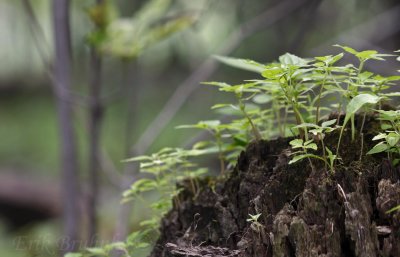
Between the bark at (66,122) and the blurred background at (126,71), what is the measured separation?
0.25 ft

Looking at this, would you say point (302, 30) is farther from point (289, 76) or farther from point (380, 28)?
point (289, 76)

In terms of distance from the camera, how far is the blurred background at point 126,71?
7.26 ft

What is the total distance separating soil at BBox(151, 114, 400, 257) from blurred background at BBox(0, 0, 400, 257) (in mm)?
602

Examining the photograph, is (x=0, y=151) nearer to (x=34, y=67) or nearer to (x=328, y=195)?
(x=34, y=67)

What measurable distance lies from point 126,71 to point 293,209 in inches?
77.9

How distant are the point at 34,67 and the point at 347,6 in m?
5.38

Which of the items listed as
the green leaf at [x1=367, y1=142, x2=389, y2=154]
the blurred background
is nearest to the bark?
the blurred background

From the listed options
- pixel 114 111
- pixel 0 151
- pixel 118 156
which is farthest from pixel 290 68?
pixel 0 151

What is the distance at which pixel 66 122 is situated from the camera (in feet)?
6.91

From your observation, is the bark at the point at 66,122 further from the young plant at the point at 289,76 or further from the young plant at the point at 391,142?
the young plant at the point at 391,142

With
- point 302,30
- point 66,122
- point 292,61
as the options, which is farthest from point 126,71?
point 292,61

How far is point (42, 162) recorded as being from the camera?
24.1 ft

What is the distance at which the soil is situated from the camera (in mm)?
819

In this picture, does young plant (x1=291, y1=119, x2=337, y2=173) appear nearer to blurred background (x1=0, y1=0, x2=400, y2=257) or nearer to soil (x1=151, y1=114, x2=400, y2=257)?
soil (x1=151, y1=114, x2=400, y2=257)
